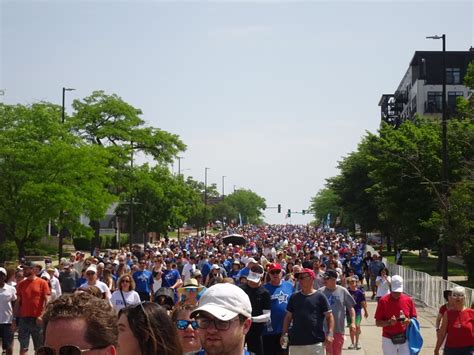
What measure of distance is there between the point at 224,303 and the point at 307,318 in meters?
7.69

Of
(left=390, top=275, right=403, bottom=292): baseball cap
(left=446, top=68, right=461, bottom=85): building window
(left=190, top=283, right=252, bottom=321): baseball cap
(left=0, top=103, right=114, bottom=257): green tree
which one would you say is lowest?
(left=390, top=275, right=403, bottom=292): baseball cap

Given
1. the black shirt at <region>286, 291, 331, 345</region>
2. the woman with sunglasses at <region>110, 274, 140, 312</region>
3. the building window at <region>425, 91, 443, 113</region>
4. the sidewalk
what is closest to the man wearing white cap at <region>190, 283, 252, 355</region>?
the black shirt at <region>286, 291, 331, 345</region>

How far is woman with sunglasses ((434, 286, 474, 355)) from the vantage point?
35.6ft

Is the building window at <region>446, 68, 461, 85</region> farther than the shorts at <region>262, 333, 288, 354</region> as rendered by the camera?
Yes

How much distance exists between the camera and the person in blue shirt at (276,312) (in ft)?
41.3

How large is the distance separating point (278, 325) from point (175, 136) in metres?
51.6

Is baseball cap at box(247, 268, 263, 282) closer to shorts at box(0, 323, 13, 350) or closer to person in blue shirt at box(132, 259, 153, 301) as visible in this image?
shorts at box(0, 323, 13, 350)

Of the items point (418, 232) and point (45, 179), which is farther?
point (418, 232)

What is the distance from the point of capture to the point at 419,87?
103 meters

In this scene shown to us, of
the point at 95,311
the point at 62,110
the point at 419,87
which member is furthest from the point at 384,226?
the point at 95,311

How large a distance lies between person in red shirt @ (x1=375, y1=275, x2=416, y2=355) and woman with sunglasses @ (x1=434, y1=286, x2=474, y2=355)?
0.68 m

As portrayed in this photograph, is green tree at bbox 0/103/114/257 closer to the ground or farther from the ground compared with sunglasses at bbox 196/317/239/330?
farther from the ground

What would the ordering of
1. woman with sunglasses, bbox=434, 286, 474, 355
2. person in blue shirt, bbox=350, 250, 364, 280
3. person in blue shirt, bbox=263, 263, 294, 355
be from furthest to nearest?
person in blue shirt, bbox=350, 250, 364, 280 → person in blue shirt, bbox=263, 263, 294, 355 → woman with sunglasses, bbox=434, 286, 474, 355

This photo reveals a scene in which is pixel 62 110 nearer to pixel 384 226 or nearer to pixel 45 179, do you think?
pixel 45 179
